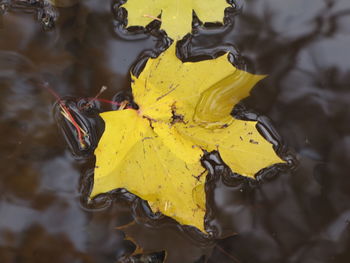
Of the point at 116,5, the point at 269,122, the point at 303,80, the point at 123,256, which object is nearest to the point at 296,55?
the point at 303,80

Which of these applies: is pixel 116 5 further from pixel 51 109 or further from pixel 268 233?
pixel 268 233

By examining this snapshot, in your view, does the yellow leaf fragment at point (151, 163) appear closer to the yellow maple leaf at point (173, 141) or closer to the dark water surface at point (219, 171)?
the yellow maple leaf at point (173, 141)

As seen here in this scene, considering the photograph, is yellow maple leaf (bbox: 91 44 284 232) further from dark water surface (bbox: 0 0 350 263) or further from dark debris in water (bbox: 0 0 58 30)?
dark debris in water (bbox: 0 0 58 30)

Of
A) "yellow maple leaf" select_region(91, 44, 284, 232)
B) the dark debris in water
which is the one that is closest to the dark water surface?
the dark debris in water

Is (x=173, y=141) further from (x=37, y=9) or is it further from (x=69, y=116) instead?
(x=37, y=9)

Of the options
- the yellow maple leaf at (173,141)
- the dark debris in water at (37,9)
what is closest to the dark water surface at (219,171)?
the dark debris in water at (37,9)

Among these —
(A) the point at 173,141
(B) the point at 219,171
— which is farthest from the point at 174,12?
(B) the point at 219,171
